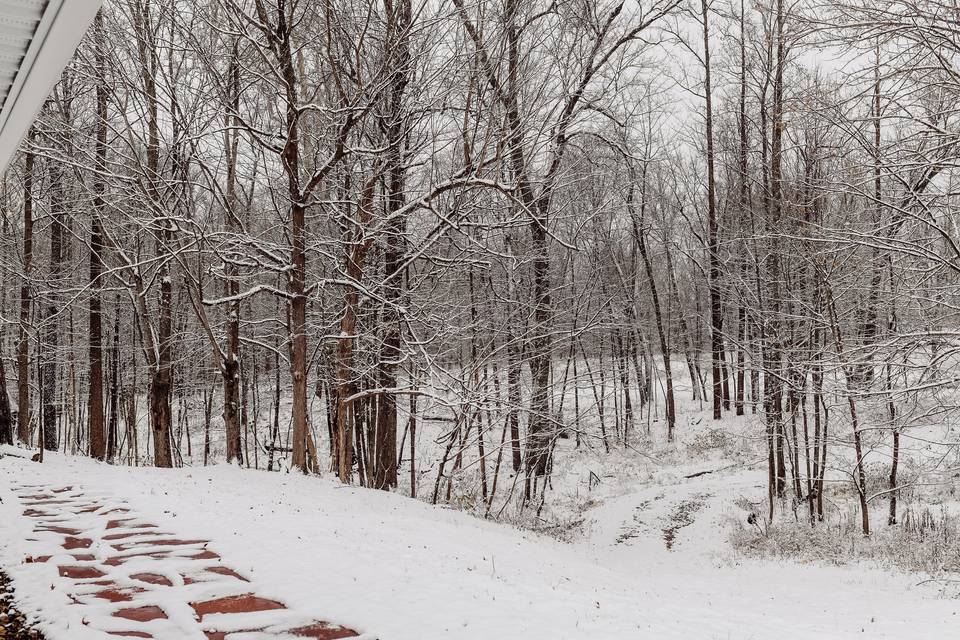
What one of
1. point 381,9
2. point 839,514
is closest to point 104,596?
point 381,9

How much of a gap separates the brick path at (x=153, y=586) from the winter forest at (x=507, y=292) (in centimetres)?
10

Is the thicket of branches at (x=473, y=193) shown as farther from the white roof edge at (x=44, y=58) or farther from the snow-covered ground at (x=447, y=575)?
the white roof edge at (x=44, y=58)

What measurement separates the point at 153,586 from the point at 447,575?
7.17ft

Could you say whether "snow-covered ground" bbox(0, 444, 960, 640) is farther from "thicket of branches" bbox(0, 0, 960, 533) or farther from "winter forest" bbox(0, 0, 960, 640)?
"thicket of branches" bbox(0, 0, 960, 533)

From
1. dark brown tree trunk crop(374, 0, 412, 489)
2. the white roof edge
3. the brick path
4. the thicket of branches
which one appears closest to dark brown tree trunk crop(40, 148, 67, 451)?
the thicket of branches

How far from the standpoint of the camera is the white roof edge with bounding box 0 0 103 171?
2.72 m

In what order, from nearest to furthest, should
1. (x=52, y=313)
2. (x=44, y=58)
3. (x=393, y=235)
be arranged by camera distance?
(x=44, y=58), (x=393, y=235), (x=52, y=313)

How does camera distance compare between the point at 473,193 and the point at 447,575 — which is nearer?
the point at 447,575

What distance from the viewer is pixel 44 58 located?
10.3ft

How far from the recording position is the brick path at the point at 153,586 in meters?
3.80

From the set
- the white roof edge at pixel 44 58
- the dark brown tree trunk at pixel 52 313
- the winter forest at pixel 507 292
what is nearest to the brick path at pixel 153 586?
the winter forest at pixel 507 292

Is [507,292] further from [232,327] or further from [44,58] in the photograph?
[44,58]

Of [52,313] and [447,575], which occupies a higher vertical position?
[52,313]

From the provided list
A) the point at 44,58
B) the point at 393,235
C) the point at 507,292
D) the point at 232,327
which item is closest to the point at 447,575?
the point at 44,58
